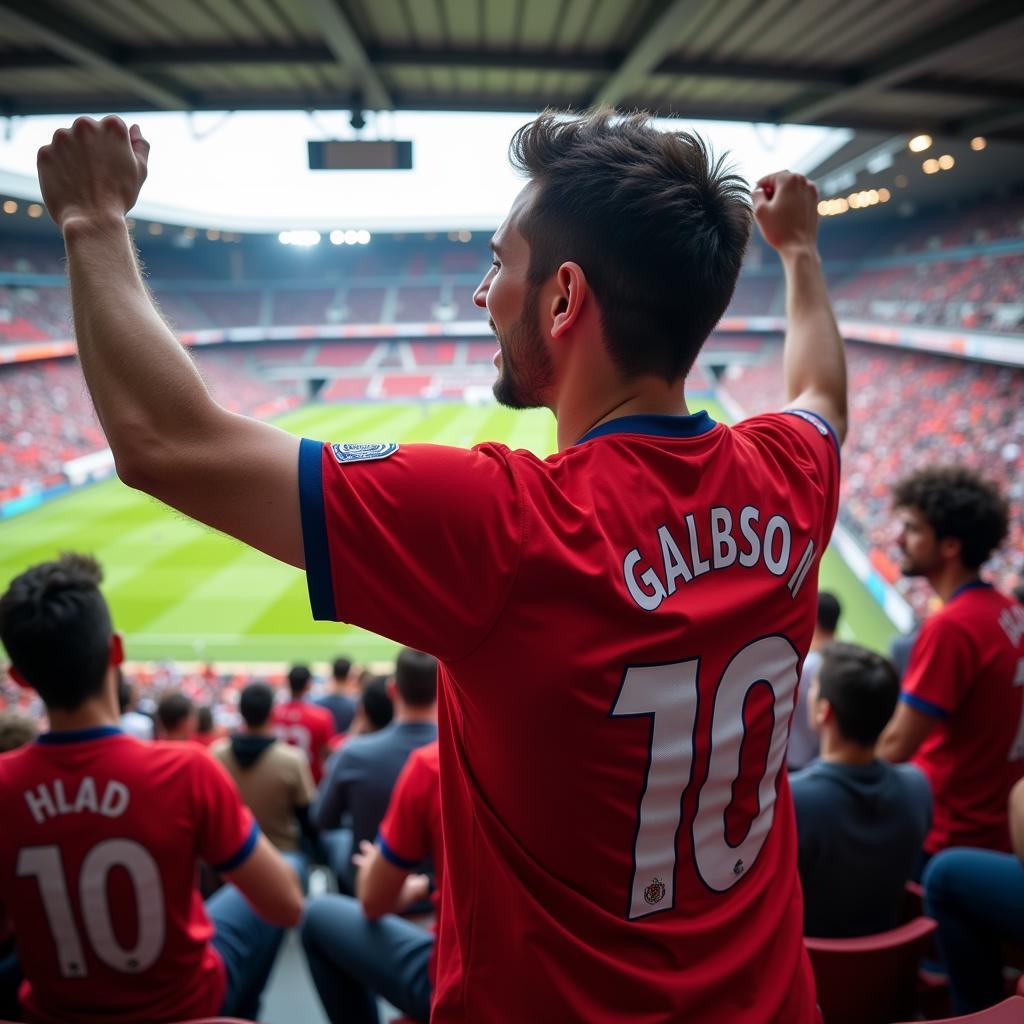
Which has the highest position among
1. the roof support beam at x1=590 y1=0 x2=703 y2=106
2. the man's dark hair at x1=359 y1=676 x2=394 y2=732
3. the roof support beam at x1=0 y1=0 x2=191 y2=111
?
the roof support beam at x1=590 y1=0 x2=703 y2=106

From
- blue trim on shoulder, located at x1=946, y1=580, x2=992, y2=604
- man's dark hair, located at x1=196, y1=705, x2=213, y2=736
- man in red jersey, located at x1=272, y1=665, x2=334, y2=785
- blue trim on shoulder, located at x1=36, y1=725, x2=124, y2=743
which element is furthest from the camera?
man's dark hair, located at x1=196, y1=705, x2=213, y2=736

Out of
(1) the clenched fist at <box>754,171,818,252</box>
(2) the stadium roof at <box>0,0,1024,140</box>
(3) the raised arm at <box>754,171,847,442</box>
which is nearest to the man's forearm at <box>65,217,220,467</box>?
(3) the raised arm at <box>754,171,847,442</box>

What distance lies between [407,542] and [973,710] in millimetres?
2661

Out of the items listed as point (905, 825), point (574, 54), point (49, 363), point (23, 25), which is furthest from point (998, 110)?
point (49, 363)

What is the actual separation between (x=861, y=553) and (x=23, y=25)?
15692mm

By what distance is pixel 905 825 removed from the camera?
84.0 inches

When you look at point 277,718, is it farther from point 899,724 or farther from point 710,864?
point 710,864

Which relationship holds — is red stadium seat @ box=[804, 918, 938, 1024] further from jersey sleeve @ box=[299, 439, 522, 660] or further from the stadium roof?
the stadium roof

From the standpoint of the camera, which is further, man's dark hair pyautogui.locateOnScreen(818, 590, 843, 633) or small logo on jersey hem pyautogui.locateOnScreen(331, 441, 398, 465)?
man's dark hair pyautogui.locateOnScreen(818, 590, 843, 633)

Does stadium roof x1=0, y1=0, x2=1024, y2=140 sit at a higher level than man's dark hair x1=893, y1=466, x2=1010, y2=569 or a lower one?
higher

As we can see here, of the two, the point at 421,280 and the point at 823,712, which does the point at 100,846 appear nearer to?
the point at 823,712

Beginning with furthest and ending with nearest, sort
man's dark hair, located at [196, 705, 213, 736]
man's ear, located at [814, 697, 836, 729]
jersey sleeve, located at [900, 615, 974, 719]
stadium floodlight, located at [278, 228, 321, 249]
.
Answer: stadium floodlight, located at [278, 228, 321, 249], man's dark hair, located at [196, 705, 213, 736], jersey sleeve, located at [900, 615, 974, 719], man's ear, located at [814, 697, 836, 729]

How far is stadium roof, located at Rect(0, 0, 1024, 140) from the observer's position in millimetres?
4391

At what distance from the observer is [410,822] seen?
226 cm
